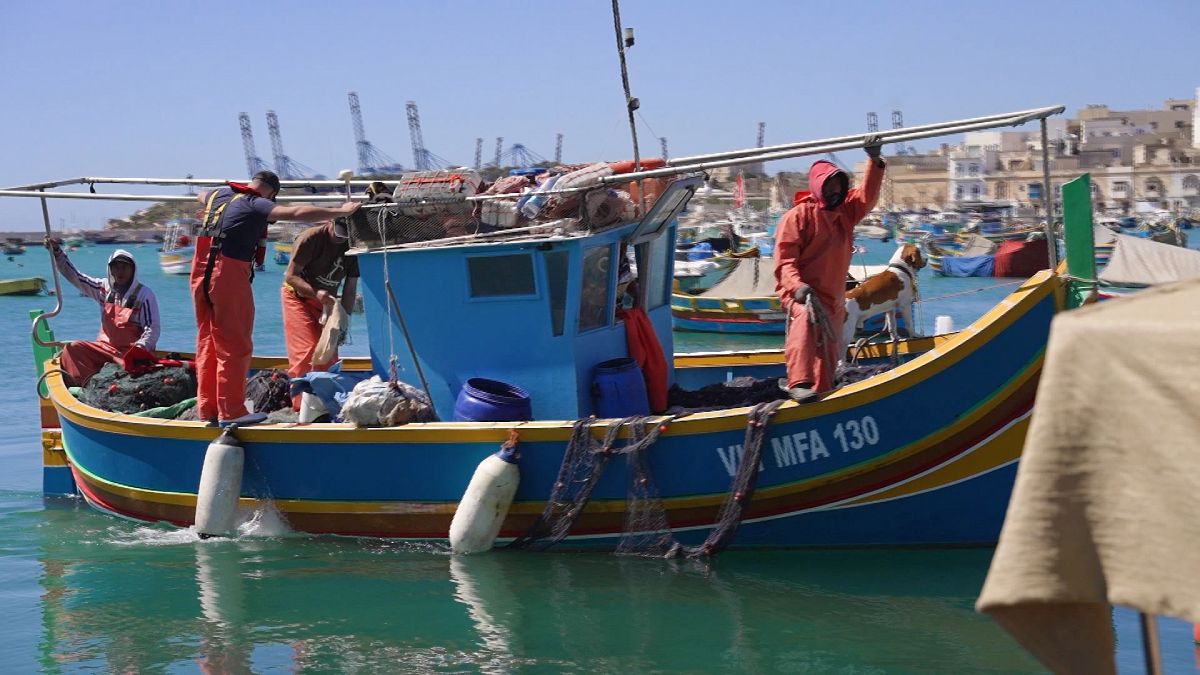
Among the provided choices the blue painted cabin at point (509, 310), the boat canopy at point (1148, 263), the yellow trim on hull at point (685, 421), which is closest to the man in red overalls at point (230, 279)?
the yellow trim on hull at point (685, 421)

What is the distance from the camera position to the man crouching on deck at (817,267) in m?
7.65

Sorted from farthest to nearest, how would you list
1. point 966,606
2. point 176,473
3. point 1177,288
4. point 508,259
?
point 176,473 < point 508,259 < point 966,606 < point 1177,288

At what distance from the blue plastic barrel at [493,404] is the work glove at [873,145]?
2805mm

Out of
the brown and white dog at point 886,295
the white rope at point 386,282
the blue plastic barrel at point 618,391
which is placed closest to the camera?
the blue plastic barrel at point 618,391

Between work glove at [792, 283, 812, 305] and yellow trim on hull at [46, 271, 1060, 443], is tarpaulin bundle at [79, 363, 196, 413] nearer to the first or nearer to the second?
yellow trim on hull at [46, 271, 1060, 443]

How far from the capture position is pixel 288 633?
289 inches

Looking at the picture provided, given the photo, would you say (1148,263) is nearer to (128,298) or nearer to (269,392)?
(269,392)

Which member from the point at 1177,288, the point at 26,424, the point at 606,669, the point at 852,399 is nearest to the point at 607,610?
the point at 606,669

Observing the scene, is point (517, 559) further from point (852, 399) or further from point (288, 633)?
point (852, 399)

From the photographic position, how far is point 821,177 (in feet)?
25.7

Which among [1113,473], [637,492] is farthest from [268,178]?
[1113,473]

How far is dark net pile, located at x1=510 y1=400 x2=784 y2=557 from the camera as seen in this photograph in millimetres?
7645

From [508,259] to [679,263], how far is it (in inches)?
974

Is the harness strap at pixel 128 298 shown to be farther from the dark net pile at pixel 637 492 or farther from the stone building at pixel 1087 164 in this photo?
the stone building at pixel 1087 164
